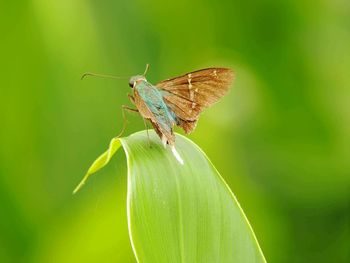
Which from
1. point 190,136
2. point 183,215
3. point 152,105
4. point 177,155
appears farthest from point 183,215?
point 190,136

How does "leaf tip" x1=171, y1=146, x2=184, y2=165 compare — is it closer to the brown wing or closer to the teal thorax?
the teal thorax

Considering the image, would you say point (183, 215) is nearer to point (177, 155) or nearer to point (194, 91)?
point (177, 155)

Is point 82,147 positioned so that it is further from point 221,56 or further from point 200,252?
point 200,252

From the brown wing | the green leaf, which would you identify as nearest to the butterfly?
the brown wing

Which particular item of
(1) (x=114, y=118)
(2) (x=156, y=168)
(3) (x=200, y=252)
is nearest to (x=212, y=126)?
(1) (x=114, y=118)

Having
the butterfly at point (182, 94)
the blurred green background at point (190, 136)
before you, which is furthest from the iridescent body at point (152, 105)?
the blurred green background at point (190, 136)

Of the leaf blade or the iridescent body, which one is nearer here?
the leaf blade
